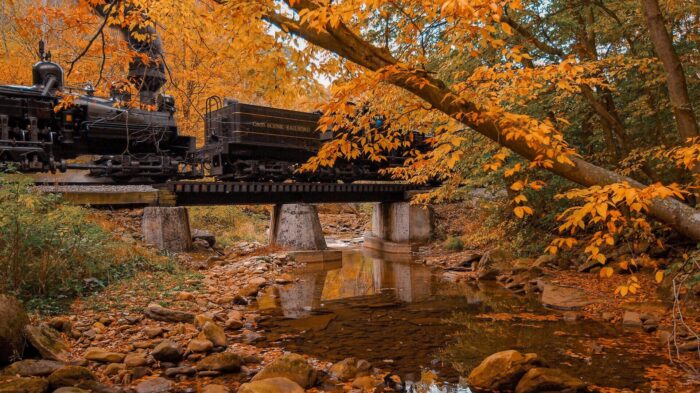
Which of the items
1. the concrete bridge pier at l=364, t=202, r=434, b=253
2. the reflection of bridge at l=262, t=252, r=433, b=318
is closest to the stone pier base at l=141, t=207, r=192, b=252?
the reflection of bridge at l=262, t=252, r=433, b=318

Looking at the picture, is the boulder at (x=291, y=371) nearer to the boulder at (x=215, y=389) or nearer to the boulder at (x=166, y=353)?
the boulder at (x=215, y=389)

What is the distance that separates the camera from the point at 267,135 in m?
16.6

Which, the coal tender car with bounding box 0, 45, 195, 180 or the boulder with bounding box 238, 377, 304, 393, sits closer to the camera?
the boulder with bounding box 238, 377, 304, 393

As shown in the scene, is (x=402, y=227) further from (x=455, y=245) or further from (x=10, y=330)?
(x=10, y=330)

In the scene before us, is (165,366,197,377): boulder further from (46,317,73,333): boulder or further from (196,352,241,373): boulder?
(46,317,73,333): boulder

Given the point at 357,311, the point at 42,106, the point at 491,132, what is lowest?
the point at 357,311

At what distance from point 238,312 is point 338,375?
330 centimetres

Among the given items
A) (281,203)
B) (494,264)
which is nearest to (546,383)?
(494,264)

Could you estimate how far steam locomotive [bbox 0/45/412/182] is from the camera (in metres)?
12.8

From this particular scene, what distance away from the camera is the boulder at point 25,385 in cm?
418

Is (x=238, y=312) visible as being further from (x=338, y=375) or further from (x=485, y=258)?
(x=485, y=258)

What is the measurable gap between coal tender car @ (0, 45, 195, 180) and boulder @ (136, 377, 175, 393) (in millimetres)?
9097

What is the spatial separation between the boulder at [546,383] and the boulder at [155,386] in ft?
12.4

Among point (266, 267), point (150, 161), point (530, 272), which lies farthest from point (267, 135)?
point (530, 272)
